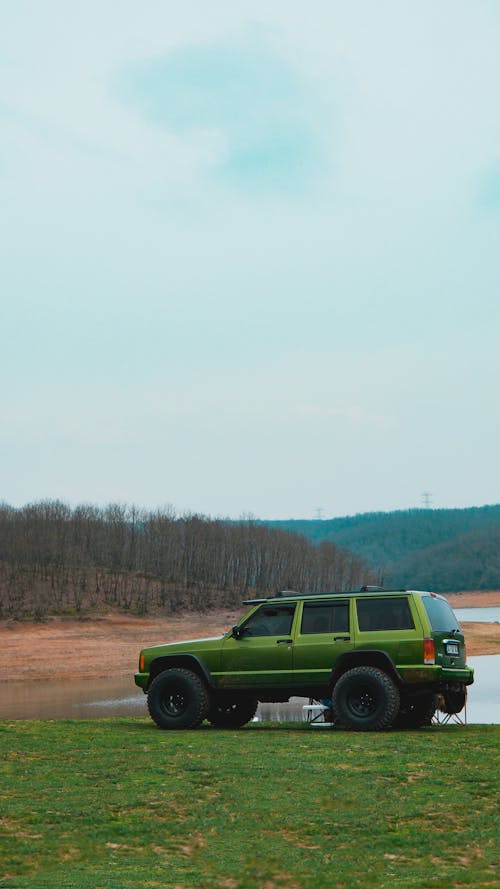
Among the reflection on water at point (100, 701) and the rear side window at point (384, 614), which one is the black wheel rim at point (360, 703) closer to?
the rear side window at point (384, 614)

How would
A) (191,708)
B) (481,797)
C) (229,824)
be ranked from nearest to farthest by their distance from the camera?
1. (229,824)
2. (481,797)
3. (191,708)

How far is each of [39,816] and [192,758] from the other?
2.99 meters

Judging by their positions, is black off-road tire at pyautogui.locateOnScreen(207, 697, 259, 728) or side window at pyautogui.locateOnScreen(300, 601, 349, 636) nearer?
side window at pyautogui.locateOnScreen(300, 601, 349, 636)

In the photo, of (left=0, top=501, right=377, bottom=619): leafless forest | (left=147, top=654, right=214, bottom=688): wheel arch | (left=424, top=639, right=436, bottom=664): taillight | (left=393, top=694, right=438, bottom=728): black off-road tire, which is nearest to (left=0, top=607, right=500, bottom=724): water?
(left=393, top=694, right=438, bottom=728): black off-road tire

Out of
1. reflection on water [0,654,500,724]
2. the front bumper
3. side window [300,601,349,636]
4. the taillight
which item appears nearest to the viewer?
the taillight

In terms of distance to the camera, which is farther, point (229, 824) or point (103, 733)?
point (103, 733)

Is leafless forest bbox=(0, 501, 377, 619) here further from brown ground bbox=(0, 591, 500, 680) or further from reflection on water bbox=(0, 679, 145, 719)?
reflection on water bbox=(0, 679, 145, 719)

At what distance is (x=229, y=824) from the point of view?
389 inches

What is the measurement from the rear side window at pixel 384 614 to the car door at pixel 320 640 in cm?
22

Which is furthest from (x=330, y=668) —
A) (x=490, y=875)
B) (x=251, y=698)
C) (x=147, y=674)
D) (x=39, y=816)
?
(x=490, y=875)

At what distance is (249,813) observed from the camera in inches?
402

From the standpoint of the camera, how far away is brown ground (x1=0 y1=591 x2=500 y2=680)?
5079 cm

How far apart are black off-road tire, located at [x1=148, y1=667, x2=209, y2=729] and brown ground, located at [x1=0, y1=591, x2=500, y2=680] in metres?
31.8

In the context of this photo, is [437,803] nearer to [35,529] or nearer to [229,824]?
[229,824]
